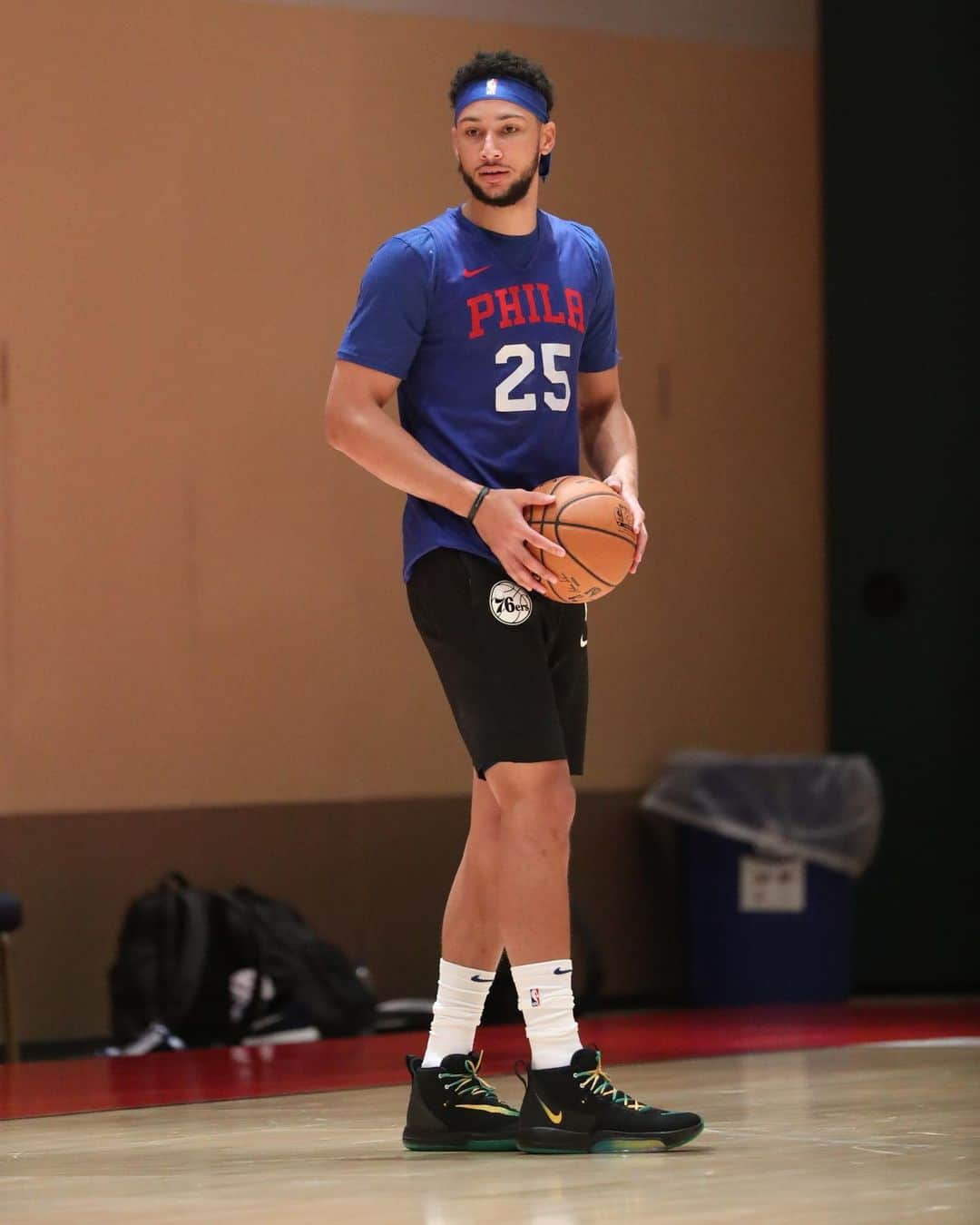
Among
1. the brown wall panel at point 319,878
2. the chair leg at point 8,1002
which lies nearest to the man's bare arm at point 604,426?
the chair leg at point 8,1002

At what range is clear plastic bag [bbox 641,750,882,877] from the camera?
7.23 meters

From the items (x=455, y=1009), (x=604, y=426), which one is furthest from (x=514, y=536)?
(x=455, y=1009)

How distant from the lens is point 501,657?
3.29 m

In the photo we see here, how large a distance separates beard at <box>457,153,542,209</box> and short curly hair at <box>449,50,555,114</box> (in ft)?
0.45

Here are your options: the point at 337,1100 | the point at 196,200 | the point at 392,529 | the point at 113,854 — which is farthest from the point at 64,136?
the point at 337,1100

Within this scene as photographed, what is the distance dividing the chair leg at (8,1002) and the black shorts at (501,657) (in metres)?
2.53

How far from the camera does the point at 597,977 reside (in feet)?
22.4

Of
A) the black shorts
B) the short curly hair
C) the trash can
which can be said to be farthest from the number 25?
the trash can

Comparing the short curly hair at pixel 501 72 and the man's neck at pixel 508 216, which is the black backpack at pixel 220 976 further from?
the short curly hair at pixel 501 72

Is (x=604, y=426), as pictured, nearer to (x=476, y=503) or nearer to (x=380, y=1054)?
(x=476, y=503)

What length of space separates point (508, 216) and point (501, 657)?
0.76m

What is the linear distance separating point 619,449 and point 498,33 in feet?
13.3

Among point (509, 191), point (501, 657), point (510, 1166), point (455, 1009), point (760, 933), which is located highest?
point (509, 191)

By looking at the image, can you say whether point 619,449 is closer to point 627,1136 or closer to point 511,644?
point 511,644
